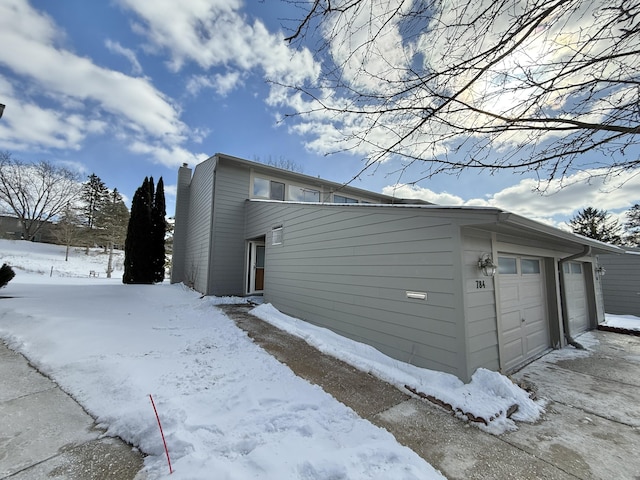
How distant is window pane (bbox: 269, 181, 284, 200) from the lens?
10.4 m

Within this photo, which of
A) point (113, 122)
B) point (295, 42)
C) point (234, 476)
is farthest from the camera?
point (113, 122)

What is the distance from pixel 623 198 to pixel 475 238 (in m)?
1.46

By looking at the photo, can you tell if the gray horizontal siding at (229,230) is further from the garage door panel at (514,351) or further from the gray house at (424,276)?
the garage door panel at (514,351)

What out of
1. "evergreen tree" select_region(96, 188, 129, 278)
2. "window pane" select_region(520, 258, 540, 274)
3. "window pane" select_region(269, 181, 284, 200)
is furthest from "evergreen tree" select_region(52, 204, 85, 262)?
"window pane" select_region(520, 258, 540, 274)

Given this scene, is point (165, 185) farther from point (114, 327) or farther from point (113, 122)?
point (114, 327)

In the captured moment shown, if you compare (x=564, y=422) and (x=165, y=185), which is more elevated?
(x=165, y=185)

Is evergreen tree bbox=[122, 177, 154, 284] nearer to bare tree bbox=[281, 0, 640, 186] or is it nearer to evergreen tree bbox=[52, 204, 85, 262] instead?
bare tree bbox=[281, 0, 640, 186]

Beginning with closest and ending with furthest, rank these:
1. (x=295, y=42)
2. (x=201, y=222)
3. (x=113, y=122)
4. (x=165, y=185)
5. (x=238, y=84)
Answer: (x=295, y=42), (x=238, y=84), (x=201, y=222), (x=113, y=122), (x=165, y=185)

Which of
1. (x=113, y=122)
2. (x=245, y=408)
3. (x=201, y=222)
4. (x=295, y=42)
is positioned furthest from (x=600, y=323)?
(x=113, y=122)

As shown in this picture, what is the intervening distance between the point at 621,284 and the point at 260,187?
569 inches

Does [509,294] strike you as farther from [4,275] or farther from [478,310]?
[4,275]

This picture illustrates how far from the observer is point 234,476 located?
1738 millimetres

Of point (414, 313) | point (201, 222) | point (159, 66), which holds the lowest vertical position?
point (414, 313)

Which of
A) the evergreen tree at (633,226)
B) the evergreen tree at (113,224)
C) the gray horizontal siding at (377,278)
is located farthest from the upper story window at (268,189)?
the evergreen tree at (633,226)
